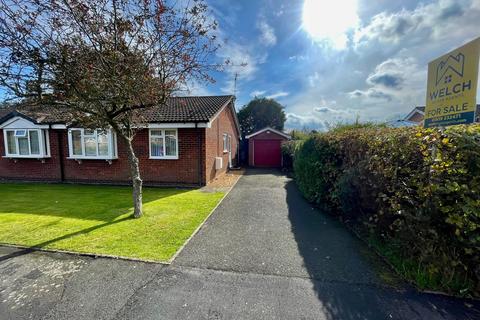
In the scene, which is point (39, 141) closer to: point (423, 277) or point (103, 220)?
point (103, 220)

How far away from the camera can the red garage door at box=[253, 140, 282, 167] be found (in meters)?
20.2

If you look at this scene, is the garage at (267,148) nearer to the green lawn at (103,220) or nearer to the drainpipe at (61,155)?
the green lawn at (103,220)

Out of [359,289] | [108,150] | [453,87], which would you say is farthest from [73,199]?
[453,87]

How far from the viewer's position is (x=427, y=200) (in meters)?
3.00

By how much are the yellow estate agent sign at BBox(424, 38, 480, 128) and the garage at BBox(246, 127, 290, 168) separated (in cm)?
1655

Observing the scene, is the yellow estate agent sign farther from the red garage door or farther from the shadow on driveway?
the red garage door

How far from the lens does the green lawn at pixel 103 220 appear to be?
4.34 m

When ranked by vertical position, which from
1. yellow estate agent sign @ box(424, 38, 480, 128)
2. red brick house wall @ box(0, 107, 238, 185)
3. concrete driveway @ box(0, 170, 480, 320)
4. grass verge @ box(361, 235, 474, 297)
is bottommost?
concrete driveway @ box(0, 170, 480, 320)

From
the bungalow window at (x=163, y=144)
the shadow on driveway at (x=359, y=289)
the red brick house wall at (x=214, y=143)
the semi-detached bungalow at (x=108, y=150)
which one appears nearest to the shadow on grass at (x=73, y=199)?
the semi-detached bungalow at (x=108, y=150)

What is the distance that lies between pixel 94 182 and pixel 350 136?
11312 millimetres

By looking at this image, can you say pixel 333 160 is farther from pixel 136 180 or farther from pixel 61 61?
pixel 61 61

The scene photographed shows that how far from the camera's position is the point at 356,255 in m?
4.05

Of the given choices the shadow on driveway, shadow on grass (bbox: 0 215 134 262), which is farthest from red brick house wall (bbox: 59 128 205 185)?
the shadow on driveway

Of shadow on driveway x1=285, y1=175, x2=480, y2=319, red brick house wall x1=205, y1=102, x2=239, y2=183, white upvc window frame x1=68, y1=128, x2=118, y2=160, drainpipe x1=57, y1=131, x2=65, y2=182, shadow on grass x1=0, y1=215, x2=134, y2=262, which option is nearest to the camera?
shadow on driveway x1=285, y1=175, x2=480, y2=319
